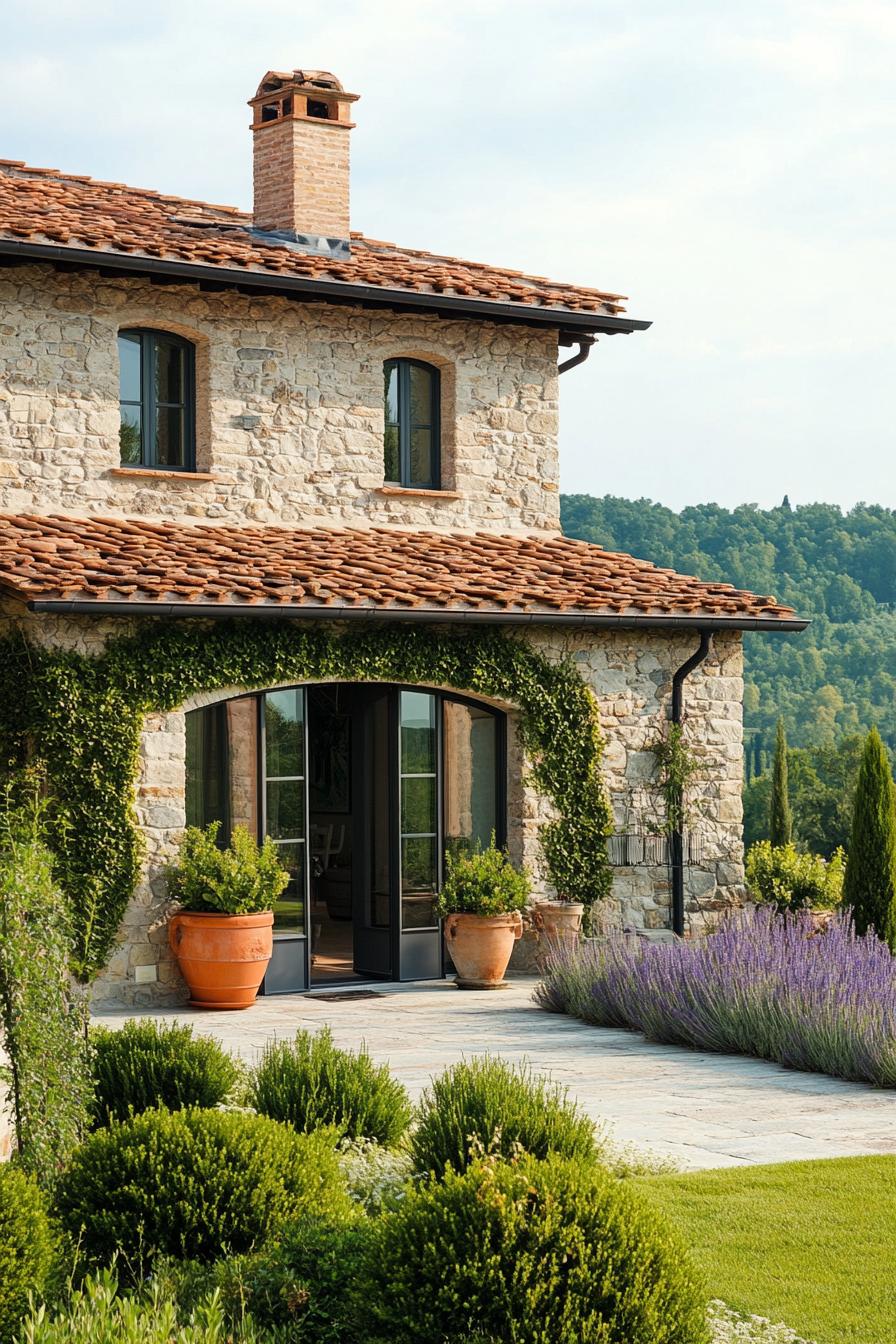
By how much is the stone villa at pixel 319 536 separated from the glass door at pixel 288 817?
0.08 ft

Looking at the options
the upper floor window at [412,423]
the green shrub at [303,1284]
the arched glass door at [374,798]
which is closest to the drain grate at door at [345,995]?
the arched glass door at [374,798]

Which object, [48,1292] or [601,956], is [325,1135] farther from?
[601,956]

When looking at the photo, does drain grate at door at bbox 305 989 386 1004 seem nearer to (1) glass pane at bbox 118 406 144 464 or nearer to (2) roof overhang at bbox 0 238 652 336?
(1) glass pane at bbox 118 406 144 464

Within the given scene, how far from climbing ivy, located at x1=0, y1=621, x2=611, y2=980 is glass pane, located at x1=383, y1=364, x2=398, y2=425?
2825mm

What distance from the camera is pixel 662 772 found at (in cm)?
1546

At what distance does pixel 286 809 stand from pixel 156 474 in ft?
10.4

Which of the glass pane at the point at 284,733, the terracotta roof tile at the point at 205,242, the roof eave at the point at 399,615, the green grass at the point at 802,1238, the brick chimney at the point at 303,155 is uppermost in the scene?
the brick chimney at the point at 303,155

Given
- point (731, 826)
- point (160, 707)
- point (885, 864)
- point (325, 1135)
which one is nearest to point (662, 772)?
point (731, 826)

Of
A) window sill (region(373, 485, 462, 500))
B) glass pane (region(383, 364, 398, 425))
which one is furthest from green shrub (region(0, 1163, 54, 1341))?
glass pane (region(383, 364, 398, 425))

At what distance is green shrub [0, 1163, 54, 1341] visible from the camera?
5.14 meters

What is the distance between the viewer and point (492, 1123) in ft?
21.7

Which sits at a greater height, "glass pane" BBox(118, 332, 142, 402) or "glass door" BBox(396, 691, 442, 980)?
"glass pane" BBox(118, 332, 142, 402)

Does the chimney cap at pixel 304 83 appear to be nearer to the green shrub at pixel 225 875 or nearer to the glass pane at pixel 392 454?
the glass pane at pixel 392 454

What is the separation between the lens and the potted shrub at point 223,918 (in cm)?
1273
